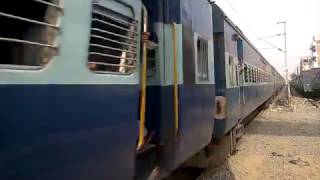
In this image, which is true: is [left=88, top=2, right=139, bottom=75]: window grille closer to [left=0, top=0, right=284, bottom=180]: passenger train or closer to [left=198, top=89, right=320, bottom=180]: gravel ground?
[left=0, top=0, right=284, bottom=180]: passenger train

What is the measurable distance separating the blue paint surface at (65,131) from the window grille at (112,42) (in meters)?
0.15

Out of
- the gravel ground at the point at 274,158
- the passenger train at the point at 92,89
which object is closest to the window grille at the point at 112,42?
the passenger train at the point at 92,89

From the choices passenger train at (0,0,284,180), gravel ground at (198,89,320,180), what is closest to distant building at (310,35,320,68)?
gravel ground at (198,89,320,180)

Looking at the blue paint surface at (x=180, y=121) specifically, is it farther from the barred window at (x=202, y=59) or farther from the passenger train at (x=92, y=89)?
the barred window at (x=202, y=59)

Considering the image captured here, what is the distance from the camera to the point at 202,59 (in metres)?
6.20

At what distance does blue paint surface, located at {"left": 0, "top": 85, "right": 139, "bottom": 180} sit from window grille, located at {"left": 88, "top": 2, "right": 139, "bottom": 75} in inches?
5.9

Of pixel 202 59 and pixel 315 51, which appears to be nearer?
pixel 202 59

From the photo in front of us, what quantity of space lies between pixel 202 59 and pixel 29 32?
13.3 feet

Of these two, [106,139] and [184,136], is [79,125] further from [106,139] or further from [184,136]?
[184,136]

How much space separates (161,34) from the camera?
14.5ft

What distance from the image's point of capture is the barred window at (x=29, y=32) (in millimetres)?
2199

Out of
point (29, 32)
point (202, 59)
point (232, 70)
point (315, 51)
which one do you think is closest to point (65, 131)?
point (29, 32)

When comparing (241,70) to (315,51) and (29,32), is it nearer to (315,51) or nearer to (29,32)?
(29,32)

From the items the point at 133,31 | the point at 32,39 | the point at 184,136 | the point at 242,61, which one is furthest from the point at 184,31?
the point at 242,61
